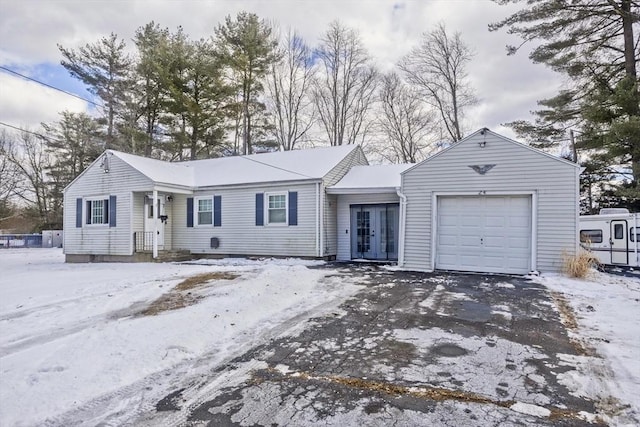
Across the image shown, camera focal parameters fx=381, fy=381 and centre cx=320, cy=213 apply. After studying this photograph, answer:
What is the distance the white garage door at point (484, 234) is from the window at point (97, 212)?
40.7ft

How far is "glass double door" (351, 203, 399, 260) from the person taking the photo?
12.9 m

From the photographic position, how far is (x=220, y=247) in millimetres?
14492

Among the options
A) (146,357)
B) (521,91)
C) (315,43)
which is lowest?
(146,357)

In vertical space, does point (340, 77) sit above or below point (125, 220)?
above

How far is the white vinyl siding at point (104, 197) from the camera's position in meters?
14.1

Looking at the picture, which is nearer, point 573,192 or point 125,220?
point 573,192

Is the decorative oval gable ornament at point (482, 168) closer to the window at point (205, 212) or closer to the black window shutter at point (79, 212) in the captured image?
the window at point (205, 212)

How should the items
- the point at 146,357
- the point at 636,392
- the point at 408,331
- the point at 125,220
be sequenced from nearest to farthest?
the point at 636,392 → the point at 146,357 → the point at 408,331 → the point at 125,220

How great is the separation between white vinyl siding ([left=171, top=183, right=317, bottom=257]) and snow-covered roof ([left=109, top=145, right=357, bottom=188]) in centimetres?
47

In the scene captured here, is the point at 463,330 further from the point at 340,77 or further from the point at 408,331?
the point at 340,77

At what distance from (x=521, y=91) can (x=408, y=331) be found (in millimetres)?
18735

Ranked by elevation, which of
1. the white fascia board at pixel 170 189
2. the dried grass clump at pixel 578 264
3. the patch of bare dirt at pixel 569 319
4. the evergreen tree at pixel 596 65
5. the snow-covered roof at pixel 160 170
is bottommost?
the patch of bare dirt at pixel 569 319

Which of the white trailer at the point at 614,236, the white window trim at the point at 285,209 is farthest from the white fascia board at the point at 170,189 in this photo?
the white trailer at the point at 614,236

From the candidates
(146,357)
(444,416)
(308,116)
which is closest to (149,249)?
(146,357)
